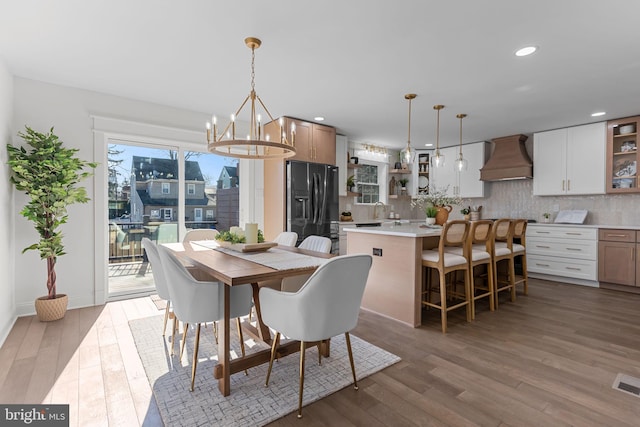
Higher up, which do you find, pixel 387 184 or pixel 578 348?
pixel 387 184

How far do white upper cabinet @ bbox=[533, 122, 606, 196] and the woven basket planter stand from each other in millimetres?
6716

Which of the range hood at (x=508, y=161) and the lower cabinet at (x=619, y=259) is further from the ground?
the range hood at (x=508, y=161)

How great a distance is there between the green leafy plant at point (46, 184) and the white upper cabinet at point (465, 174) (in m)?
6.01

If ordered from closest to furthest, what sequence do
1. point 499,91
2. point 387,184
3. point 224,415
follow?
1. point 224,415
2. point 499,91
3. point 387,184

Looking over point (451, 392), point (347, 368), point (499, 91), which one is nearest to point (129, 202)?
point (347, 368)

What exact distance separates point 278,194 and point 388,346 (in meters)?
2.72

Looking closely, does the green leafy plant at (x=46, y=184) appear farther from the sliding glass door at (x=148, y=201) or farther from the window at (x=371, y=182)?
the window at (x=371, y=182)

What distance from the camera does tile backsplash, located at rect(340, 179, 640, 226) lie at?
4.77 m

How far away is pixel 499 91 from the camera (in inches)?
137

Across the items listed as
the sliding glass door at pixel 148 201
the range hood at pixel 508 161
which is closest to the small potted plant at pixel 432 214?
the range hood at pixel 508 161

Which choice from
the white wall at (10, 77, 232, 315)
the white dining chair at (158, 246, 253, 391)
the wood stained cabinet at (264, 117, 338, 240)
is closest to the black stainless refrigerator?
the wood stained cabinet at (264, 117, 338, 240)

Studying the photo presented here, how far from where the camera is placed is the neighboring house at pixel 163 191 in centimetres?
402

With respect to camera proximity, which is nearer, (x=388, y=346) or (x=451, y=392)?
(x=451, y=392)

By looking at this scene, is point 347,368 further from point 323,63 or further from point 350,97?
point 350,97
